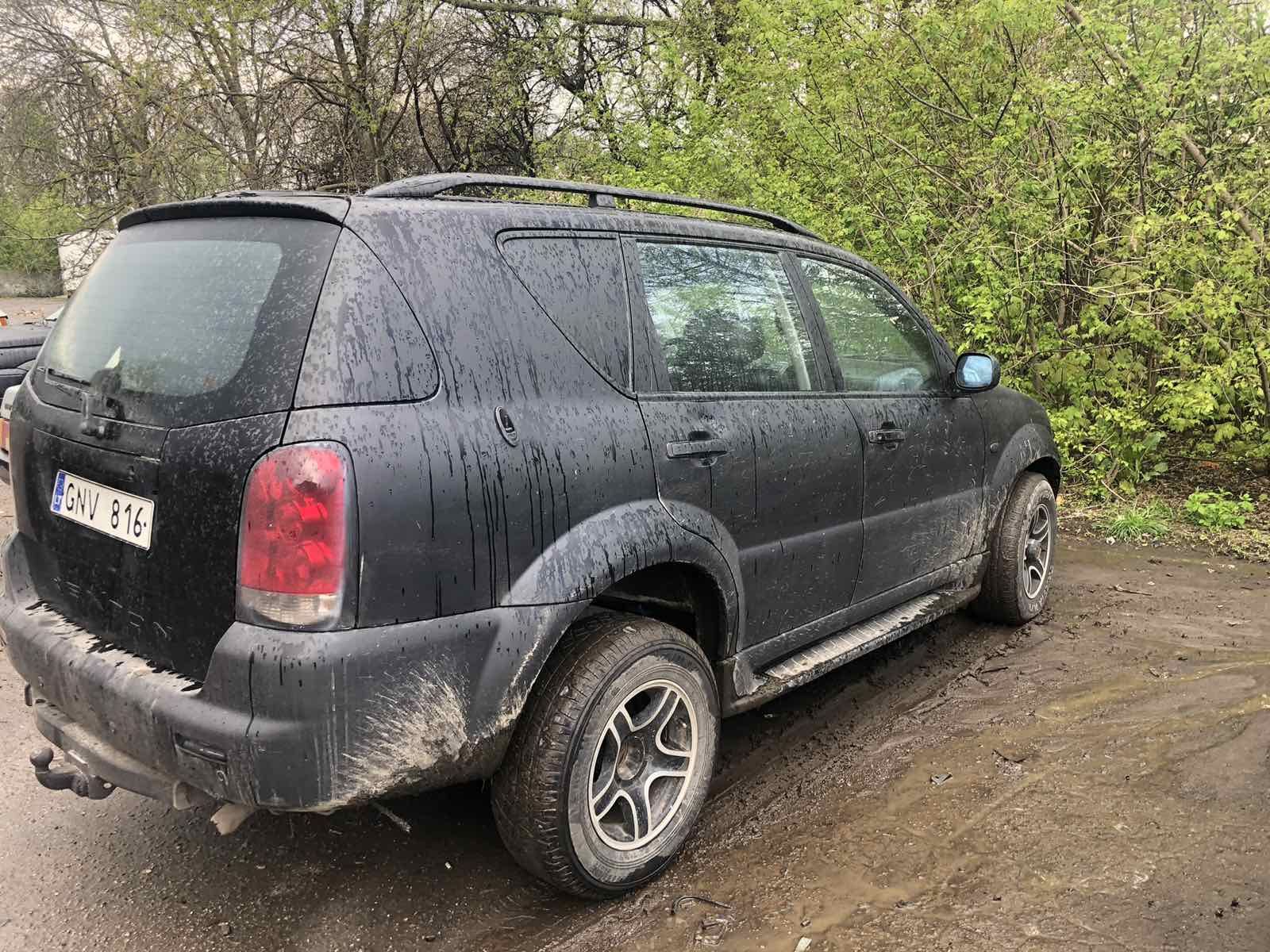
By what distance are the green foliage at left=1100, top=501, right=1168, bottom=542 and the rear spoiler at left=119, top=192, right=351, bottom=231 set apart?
5.51 meters

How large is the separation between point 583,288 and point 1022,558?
2815mm

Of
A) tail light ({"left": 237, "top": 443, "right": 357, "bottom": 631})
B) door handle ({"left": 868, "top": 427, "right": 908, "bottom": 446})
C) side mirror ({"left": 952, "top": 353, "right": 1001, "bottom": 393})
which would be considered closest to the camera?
tail light ({"left": 237, "top": 443, "right": 357, "bottom": 631})

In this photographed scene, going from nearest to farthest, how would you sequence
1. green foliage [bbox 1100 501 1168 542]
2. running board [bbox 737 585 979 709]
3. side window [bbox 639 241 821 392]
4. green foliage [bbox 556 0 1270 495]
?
side window [bbox 639 241 821 392], running board [bbox 737 585 979 709], green foliage [bbox 556 0 1270 495], green foliage [bbox 1100 501 1168 542]

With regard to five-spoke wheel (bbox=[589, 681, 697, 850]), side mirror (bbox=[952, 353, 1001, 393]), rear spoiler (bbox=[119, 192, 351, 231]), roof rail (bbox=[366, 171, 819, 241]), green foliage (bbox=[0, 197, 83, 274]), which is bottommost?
five-spoke wheel (bbox=[589, 681, 697, 850])

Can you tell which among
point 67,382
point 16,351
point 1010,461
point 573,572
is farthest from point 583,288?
point 16,351

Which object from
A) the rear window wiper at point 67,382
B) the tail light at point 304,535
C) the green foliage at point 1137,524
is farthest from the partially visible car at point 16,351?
the green foliage at point 1137,524

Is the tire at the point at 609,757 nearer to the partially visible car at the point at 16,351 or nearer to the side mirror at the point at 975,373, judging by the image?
the side mirror at the point at 975,373

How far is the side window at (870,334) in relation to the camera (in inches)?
135

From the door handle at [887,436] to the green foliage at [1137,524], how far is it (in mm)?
3309

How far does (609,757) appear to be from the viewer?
246 cm

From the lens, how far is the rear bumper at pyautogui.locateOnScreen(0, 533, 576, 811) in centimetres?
190

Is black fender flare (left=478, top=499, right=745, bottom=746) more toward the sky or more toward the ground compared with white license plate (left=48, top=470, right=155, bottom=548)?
more toward the ground

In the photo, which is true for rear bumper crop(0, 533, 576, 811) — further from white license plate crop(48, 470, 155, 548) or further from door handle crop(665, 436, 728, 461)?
door handle crop(665, 436, 728, 461)

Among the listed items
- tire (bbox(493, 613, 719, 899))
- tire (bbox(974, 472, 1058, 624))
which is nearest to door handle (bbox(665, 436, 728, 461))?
tire (bbox(493, 613, 719, 899))
